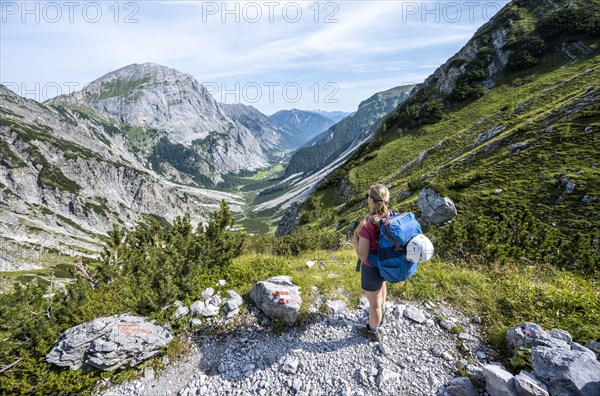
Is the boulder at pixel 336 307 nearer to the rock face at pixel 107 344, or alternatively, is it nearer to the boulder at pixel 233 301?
the boulder at pixel 233 301

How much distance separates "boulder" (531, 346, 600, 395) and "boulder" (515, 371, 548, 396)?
17cm

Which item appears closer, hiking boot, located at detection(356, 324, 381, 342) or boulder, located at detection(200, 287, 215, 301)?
hiking boot, located at detection(356, 324, 381, 342)

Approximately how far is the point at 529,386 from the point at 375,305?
2.98 meters

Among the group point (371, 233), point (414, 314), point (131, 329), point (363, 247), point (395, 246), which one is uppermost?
point (371, 233)

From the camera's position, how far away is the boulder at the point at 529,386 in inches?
178

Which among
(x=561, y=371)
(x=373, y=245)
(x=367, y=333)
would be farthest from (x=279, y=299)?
(x=561, y=371)

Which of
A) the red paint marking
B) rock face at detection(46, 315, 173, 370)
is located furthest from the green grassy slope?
the red paint marking

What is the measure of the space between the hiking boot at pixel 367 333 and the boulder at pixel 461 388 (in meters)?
1.73

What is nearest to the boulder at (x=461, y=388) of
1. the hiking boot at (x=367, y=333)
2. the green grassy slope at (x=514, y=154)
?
the hiking boot at (x=367, y=333)

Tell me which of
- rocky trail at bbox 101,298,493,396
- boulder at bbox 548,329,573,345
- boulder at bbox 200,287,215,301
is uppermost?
boulder at bbox 548,329,573,345

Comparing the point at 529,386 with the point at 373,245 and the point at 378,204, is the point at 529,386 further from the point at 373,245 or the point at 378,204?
the point at 378,204

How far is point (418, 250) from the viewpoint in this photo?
558cm

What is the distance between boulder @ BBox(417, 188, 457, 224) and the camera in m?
23.6

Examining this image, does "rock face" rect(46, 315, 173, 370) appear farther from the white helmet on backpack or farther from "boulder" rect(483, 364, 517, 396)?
"boulder" rect(483, 364, 517, 396)
